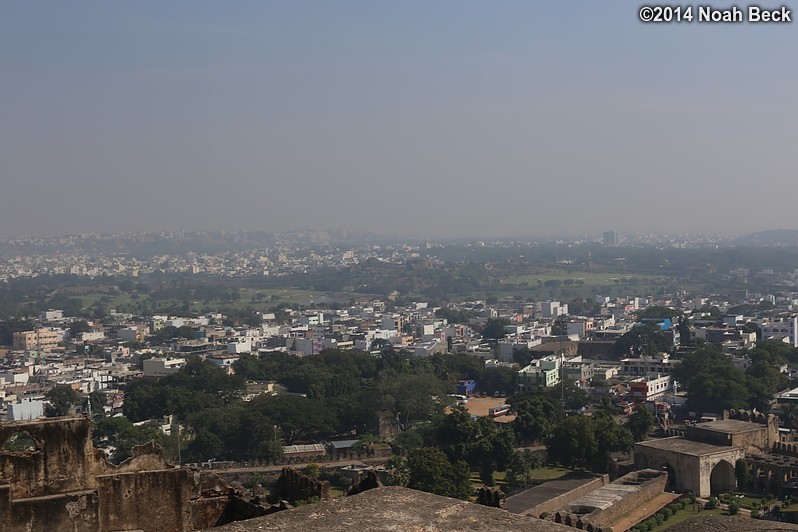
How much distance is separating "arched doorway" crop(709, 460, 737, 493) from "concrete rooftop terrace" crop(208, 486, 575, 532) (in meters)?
22.6

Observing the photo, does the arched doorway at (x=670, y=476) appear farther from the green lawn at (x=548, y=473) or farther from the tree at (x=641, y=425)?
the tree at (x=641, y=425)

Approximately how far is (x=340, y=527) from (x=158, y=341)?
7272 centimetres

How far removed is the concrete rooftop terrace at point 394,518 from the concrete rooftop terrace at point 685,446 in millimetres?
22060

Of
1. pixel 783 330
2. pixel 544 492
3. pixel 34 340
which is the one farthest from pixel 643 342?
pixel 34 340

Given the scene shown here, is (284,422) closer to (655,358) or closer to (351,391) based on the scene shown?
(351,391)

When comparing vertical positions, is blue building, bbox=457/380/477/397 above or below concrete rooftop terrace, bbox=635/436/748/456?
below

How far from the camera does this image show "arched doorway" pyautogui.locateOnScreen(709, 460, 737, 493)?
103 ft

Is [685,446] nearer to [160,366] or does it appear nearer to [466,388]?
[466,388]

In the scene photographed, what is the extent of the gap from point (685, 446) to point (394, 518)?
24277 millimetres

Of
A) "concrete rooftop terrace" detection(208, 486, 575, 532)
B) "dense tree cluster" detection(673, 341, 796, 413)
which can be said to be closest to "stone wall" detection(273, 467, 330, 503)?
"concrete rooftop terrace" detection(208, 486, 575, 532)

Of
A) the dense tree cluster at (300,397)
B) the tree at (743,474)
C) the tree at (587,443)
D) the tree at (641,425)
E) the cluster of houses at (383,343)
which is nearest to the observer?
the tree at (743,474)

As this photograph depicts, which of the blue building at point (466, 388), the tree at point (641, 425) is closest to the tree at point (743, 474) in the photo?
the tree at point (641, 425)

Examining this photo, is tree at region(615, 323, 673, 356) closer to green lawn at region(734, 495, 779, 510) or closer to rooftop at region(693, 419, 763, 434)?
rooftop at region(693, 419, 763, 434)

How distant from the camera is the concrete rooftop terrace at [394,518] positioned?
9.59 m
